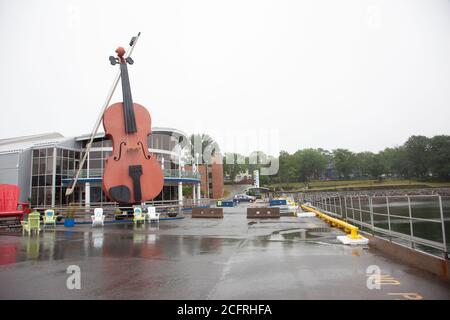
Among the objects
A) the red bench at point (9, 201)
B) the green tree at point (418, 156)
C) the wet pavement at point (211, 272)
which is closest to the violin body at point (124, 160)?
the red bench at point (9, 201)

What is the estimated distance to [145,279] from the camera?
21.3 ft

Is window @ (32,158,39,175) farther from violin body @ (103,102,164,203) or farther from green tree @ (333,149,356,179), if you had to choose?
green tree @ (333,149,356,179)

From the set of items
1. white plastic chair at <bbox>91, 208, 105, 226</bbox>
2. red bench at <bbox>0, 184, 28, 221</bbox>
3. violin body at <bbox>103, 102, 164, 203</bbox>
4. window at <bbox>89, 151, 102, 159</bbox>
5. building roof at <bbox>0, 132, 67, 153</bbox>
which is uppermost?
building roof at <bbox>0, 132, 67, 153</bbox>

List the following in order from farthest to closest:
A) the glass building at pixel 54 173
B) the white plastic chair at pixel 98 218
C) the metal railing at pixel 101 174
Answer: the glass building at pixel 54 173, the metal railing at pixel 101 174, the white plastic chair at pixel 98 218

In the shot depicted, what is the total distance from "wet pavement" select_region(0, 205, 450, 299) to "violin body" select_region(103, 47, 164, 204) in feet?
30.9

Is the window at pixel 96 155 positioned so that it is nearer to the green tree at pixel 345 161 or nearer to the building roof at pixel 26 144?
the building roof at pixel 26 144

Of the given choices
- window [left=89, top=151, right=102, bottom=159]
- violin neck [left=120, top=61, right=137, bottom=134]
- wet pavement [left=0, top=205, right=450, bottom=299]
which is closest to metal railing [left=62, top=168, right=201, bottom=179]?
window [left=89, top=151, right=102, bottom=159]

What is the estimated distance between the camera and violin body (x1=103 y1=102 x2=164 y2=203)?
809 inches

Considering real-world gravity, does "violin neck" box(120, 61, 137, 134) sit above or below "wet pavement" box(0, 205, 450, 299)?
above

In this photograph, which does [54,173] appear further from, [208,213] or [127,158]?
Result: [208,213]

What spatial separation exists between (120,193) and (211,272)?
15.2 metres

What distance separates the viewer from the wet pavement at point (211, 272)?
5.44m
